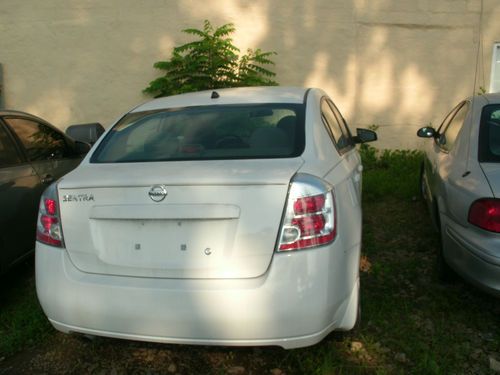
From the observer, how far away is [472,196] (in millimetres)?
2879

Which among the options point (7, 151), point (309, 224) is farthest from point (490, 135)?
point (7, 151)

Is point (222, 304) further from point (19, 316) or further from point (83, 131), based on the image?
point (83, 131)

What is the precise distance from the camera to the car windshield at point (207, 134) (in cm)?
273

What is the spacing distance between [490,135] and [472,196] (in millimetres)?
732

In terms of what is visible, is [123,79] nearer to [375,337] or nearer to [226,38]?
[226,38]

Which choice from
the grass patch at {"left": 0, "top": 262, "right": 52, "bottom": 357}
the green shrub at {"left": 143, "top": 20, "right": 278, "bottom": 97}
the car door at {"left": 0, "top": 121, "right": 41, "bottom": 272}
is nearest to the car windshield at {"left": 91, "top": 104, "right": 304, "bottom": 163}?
the car door at {"left": 0, "top": 121, "right": 41, "bottom": 272}

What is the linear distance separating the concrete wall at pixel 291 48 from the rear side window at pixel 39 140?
342 centimetres

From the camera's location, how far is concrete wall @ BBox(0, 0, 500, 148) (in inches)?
296

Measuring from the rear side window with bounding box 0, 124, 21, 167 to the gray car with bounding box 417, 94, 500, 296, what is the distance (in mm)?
3226

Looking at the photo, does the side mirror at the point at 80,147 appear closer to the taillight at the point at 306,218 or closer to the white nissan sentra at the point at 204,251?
the white nissan sentra at the point at 204,251

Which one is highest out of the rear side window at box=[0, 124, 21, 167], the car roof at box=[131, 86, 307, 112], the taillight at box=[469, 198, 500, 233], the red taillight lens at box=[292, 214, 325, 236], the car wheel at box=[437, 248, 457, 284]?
the car roof at box=[131, 86, 307, 112]

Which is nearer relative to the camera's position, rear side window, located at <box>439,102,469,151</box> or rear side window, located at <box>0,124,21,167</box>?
rear side window, located at <box>0,124,21,167</box>

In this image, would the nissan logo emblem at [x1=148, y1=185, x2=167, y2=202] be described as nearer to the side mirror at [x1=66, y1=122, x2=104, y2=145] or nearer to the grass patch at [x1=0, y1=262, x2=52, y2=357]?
the grass patch at [x1=0, y1=262, x2=52, y2=357]

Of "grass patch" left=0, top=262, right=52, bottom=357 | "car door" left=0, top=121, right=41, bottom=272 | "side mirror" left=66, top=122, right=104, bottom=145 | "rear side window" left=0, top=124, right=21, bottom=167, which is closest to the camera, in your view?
A: "grass patch" left=0, top=262, right=52, bottom=357
